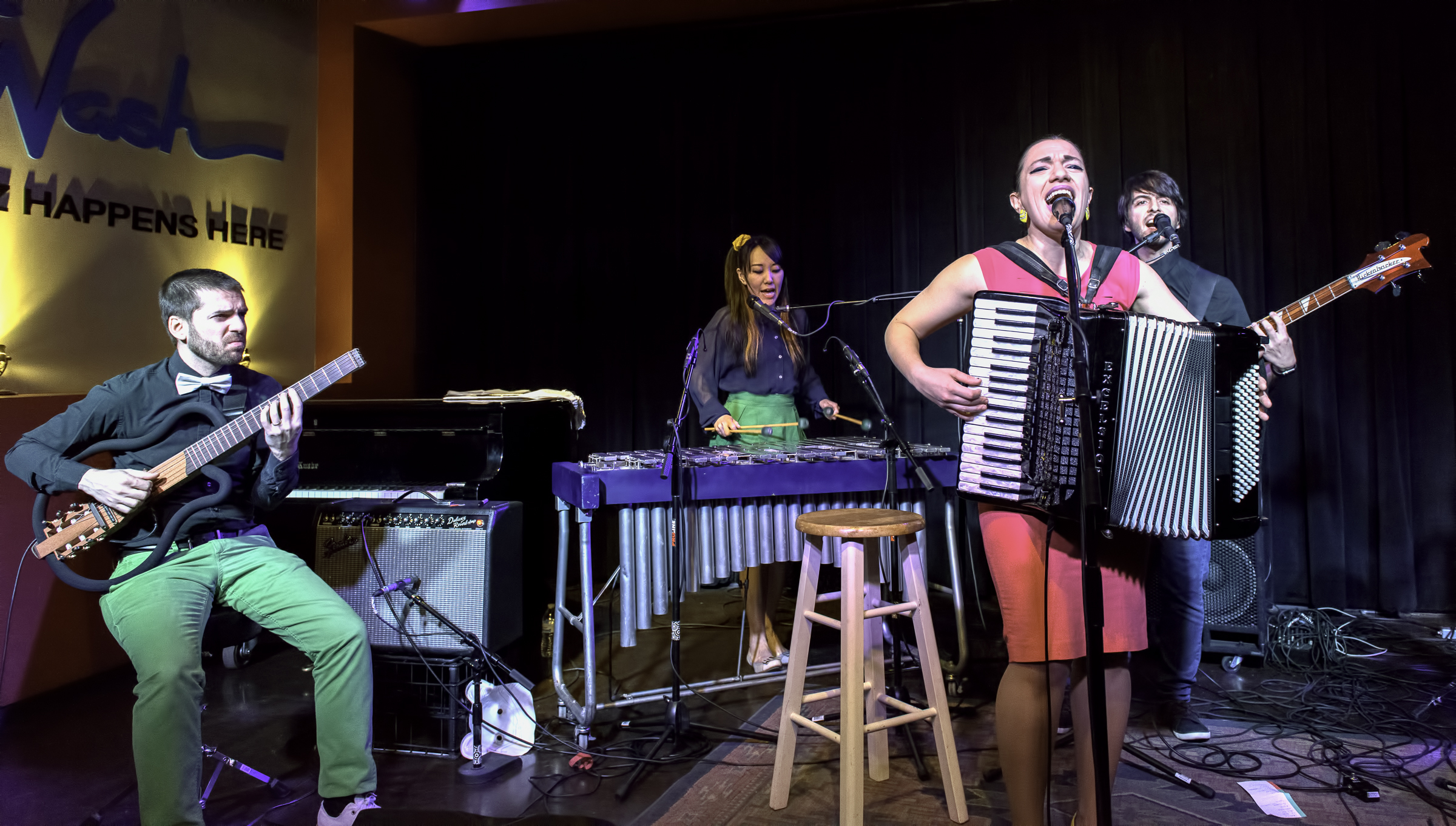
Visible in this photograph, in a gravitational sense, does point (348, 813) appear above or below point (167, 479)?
below

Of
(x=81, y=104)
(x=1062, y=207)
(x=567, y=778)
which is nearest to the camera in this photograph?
(x=1062, y=207)

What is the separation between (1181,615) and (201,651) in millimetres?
3526

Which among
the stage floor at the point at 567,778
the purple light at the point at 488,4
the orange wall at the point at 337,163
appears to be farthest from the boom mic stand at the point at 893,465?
the orange wall at the point at 337,163

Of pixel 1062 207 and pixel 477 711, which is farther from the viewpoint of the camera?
pixel 477 711

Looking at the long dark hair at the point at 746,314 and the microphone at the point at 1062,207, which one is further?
the long dark hair at the point at 746,314

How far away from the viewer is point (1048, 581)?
6.93 feet

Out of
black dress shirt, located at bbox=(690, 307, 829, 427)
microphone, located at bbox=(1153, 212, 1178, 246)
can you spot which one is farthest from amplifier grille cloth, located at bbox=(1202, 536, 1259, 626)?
black dress shirt, located at bbox=(690, 307, 829, 427)

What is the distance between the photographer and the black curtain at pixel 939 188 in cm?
479

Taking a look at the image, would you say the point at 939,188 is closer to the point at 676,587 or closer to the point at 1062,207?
the point at 676,587

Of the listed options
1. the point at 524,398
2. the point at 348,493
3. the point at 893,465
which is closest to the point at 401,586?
the point at 348,493

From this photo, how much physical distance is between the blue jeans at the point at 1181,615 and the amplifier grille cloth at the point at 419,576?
8.92 feet

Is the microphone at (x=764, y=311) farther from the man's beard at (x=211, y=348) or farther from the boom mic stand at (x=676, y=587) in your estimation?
the man's beard at (x=211, y=348)

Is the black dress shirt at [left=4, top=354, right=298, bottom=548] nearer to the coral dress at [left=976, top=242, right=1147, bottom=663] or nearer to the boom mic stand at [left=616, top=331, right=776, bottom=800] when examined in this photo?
the boom mic stand at [left=616, top=331, right=776, bottom=800]

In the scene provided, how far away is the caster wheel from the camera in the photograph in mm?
4270
